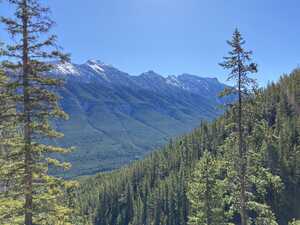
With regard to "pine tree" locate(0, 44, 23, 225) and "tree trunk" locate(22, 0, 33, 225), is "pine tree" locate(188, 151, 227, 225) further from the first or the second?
"pine tree" locate(0, 44, 23, 225)

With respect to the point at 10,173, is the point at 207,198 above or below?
below

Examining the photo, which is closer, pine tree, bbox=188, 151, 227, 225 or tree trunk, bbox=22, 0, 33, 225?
tree trunk, bbox=22, 0, 33, 225

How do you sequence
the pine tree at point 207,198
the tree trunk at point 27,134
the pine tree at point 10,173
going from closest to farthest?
the pine tree at point 10,173 → the tree trunk at point 27,134 → the pine tree at point 207,198

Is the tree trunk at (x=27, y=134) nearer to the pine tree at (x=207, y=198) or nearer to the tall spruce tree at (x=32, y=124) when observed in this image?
the tall spruce tree at (x=32, y=124)

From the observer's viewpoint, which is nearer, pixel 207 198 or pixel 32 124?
pixel 32 124

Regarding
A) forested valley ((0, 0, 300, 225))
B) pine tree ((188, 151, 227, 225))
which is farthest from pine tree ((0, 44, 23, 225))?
pine tree ((188, 151, 227, 225))

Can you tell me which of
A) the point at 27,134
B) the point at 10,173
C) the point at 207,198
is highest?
the point at 27,134

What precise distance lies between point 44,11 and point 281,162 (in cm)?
12528

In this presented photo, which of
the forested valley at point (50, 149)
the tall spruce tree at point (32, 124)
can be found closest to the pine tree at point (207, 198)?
the forested valley at point (50, 149)

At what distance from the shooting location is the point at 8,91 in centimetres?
2056

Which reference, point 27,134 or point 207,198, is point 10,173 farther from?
point 207,198

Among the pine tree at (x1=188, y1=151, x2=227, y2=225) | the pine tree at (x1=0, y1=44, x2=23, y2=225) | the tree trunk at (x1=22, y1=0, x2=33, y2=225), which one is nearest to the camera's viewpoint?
the pine tree at (x1=0, y1=44, x2=23, y2=225)

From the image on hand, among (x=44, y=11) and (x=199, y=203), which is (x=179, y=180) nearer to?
(x=199, y=203)

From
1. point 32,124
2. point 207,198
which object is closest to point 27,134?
point 32,124
